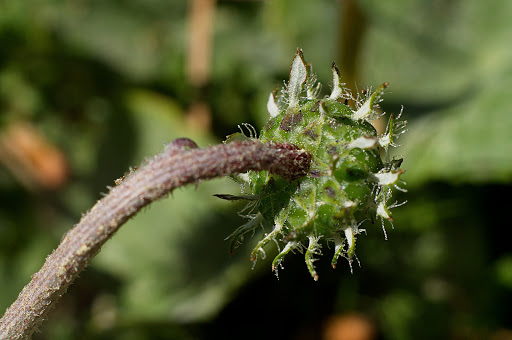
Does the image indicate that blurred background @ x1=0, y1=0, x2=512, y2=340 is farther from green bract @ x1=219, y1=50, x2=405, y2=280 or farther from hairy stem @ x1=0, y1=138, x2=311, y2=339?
hairy stem @ x1=0, y1=138, x2=311, y2=339

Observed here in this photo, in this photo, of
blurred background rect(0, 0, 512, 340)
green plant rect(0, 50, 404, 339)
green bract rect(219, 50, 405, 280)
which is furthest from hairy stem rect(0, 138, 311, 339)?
blurred background rect(0, 0, 512, 340)

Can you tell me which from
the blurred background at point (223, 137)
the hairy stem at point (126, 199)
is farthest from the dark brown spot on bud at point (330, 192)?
the blurred background at point (223, 137)

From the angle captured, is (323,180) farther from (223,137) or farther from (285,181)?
(223,137)

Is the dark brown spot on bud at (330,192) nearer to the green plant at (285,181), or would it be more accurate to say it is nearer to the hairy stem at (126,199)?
the green plant at (285,181)

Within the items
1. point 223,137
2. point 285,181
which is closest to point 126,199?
point 285,181

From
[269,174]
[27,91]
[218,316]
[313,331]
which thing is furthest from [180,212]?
[269,174]
